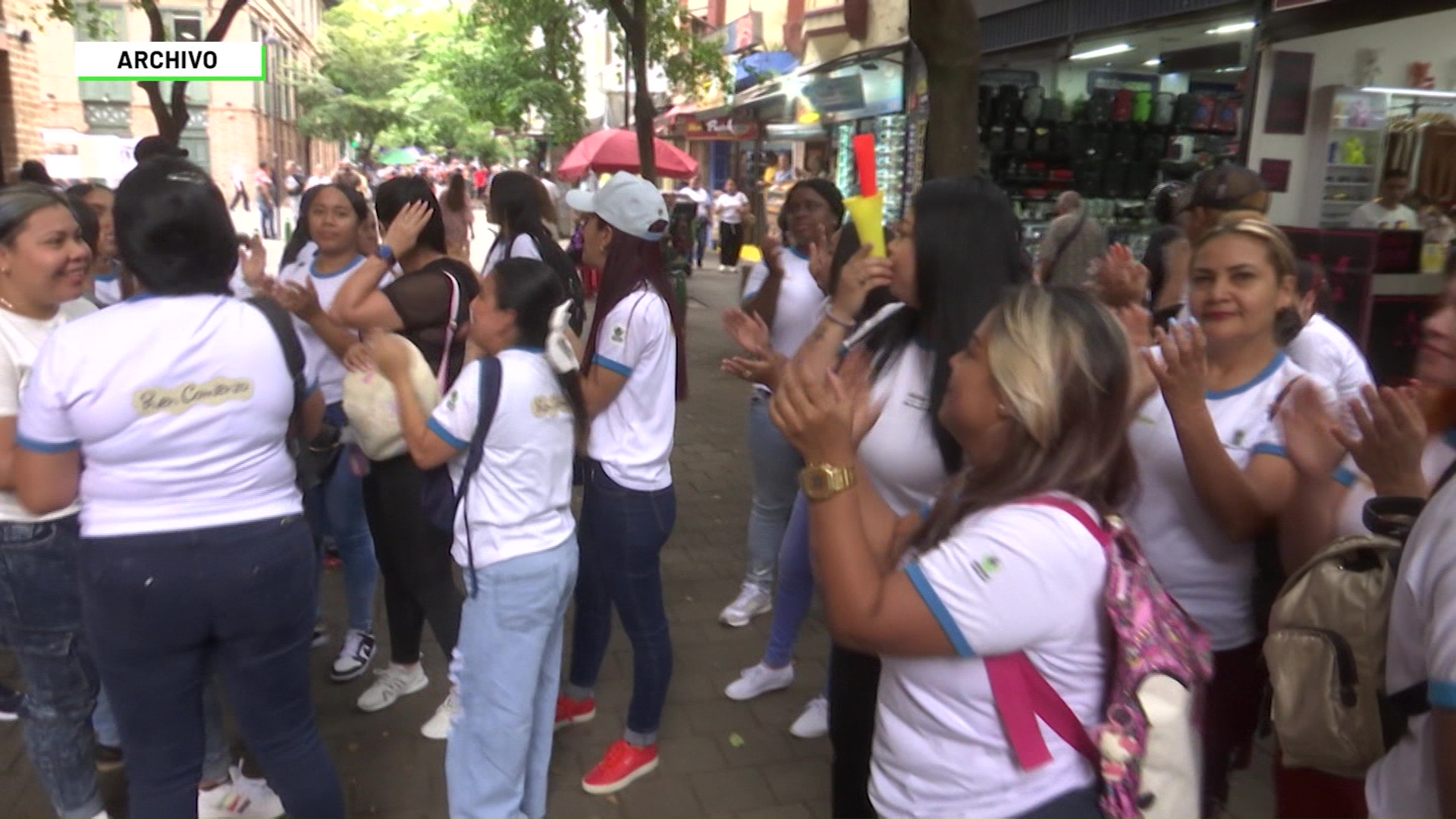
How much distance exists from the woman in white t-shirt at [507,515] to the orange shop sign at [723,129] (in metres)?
16.9

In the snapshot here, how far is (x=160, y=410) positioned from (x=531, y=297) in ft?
2.91

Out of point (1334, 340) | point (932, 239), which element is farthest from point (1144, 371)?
point (1334, 340)

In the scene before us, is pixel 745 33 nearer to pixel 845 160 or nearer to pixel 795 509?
pixel 845 160

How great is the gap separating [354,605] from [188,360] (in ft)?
6.81

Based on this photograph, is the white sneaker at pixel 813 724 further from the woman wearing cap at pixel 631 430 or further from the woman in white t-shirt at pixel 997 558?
the woman in white t-shirt at pixel 997 558

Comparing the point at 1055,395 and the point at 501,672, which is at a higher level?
the point at 1055,395

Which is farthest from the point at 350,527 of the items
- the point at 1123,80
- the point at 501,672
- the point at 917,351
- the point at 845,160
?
the point at 845,160

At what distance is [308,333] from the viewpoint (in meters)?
3.71

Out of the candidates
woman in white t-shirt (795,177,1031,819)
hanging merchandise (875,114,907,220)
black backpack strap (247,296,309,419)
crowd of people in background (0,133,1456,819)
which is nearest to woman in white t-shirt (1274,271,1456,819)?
crowd of people in background (0,133,1456,819)

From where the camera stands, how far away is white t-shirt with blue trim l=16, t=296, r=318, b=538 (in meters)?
2.09

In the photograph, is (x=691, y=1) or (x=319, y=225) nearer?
(x=319, y=225)

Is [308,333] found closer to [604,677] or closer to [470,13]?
[604,677]

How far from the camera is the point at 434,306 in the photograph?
323 centimetres

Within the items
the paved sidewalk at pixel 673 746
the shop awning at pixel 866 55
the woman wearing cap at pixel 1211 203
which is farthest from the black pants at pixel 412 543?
the shop awning at pixel 866 55
